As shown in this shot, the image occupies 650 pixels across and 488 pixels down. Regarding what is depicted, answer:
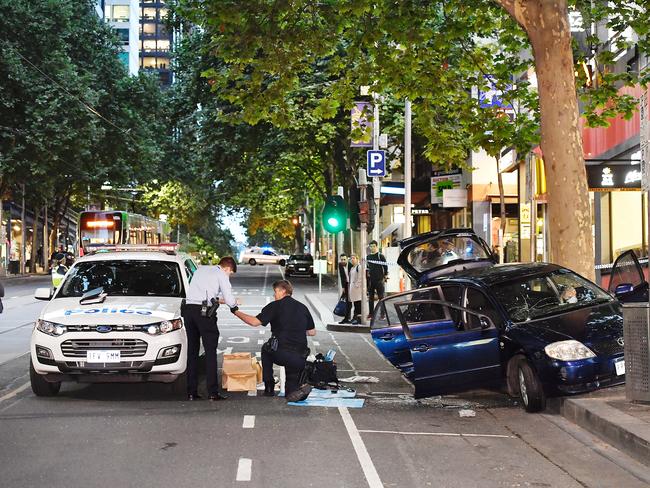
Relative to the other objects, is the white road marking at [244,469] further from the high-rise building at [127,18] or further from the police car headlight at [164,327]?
the high-rise building at [127,18]

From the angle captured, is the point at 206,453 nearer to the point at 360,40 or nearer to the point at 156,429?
the point at 156,429

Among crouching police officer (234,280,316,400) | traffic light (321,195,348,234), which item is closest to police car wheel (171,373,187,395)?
crouching police officer (234,280,316,400)

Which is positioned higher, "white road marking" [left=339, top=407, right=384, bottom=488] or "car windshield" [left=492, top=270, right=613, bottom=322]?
"car windshield" [left=492, top=270, right=613, bottom=322]

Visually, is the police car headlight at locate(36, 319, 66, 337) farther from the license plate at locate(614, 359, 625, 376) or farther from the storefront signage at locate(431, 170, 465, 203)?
the storefront signage at locate(431, 170, 465, 203)

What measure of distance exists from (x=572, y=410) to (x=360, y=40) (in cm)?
987

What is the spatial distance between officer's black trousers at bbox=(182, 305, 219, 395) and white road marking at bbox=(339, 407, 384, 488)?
161 centimetres

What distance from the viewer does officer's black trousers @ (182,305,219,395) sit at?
1194 cm

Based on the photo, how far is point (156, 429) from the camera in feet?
32.7

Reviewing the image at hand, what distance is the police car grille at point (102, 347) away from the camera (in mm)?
11531

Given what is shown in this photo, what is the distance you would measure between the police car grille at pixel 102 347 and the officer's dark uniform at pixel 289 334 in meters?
1.46

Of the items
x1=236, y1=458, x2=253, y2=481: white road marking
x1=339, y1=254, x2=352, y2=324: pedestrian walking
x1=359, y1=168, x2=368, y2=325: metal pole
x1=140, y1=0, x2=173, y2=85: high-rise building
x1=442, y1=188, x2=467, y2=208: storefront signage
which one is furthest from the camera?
x1=140, y1=0, x2=173, y2=85: high-rise building

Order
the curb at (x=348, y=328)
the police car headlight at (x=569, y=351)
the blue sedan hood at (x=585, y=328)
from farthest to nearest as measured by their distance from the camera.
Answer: the curb at (x=348, y=328), the blue sedan hood at (x=585, y=328), the police car headlight at (x=569, y=351)

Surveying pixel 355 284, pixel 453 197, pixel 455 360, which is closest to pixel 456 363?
pixel 455 360

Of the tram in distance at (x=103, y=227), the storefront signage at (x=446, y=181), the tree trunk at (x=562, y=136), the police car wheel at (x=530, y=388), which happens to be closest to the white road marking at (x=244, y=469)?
the police car wheel at (x=530, y=388)
